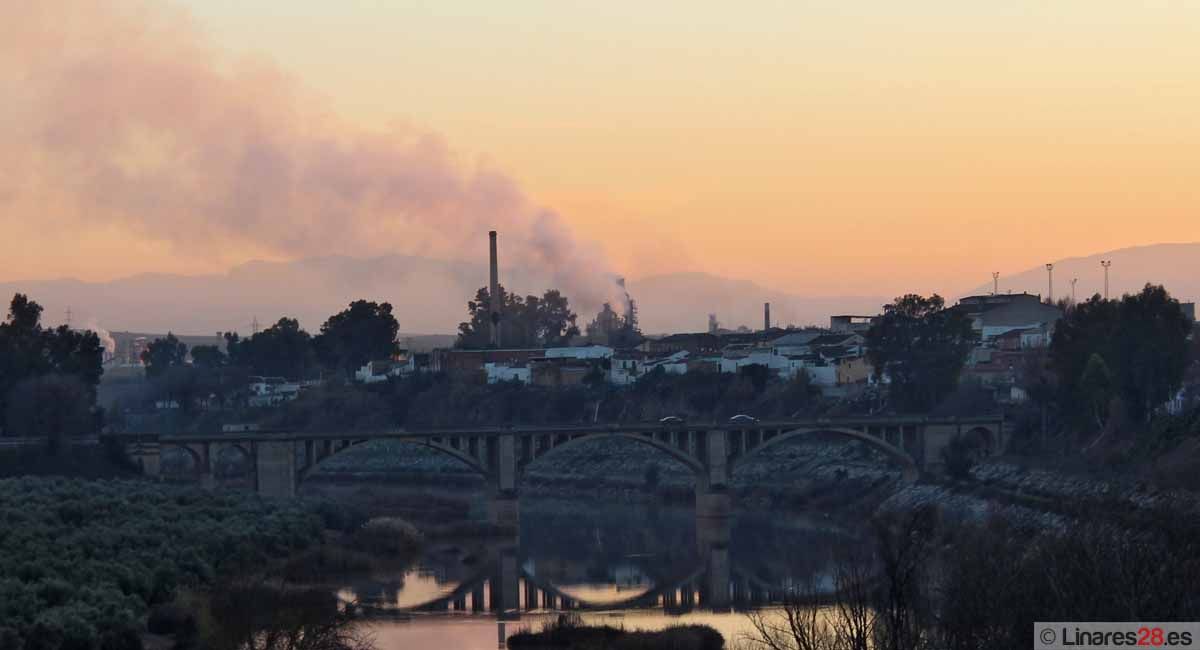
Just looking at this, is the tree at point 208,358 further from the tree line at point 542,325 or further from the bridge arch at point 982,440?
the bridge arch at point 982,440

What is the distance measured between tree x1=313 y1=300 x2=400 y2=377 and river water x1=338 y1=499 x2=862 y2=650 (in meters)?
69.8

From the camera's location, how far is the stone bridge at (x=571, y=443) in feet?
289

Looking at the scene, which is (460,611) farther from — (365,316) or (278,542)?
(365,316)

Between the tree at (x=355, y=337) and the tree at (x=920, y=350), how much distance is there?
188ft

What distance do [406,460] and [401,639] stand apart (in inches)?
2930

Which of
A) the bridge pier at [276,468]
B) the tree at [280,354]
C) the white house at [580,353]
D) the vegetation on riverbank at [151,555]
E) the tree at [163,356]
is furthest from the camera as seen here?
the tree at [163,356]

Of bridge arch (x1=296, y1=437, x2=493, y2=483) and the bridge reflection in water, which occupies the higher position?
bridge arch (x1=296, y1=437, x2=493, y2=483)

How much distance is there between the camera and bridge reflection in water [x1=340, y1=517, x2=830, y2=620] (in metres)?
58.5

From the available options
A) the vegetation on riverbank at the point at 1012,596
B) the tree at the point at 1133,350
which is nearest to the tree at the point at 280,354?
the tree at the point at 1133,350

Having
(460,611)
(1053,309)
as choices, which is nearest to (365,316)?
(1053,309)

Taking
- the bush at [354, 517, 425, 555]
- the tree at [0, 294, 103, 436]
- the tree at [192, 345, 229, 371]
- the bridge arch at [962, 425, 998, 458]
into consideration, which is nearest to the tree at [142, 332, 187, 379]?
the tree at [192, 345, 229, 371]

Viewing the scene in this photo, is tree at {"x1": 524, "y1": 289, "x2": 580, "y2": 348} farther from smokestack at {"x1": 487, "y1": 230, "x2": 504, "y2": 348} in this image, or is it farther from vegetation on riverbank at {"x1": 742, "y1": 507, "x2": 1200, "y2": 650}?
vegetation on riverbank at {"x1": 742, "y1": 507, "x2": 1200, "y2": 650}

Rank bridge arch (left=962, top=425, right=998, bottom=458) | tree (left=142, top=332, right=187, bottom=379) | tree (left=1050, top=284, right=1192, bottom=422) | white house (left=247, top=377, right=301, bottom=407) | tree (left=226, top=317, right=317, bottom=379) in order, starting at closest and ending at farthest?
tree (left=1050, top=284, right=1192, bottom=422)
bridge arch (left=962, top=425, right=998, bottom=458)
white house (left=247, top=377, right=301, bottom=407)
tree (left=226, top=317, right=317, bottom=379)
tree (left=142, top=332, right=187, bottom=379)

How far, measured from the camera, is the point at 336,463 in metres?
128
